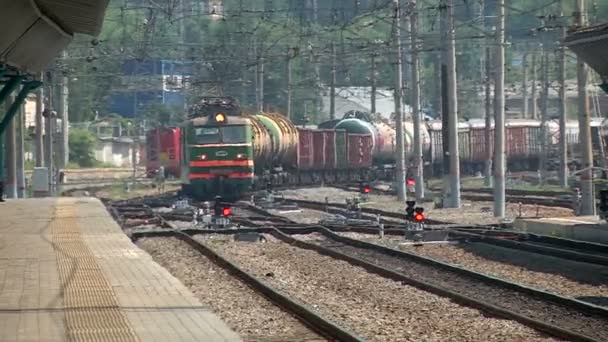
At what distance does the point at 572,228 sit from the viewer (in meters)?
23.9

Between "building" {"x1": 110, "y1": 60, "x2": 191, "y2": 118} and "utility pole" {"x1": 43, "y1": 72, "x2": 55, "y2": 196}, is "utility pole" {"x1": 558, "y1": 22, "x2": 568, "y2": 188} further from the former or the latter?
"building" {"x1": 110, "y1": 60, "x2": 191, "y2": 118}

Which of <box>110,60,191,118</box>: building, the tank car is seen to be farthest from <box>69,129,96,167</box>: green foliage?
the tank car

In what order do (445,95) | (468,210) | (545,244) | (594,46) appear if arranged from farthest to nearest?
(445,95)
(468,210)
(545,244)
(594,46)

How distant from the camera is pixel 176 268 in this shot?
66.4 feet

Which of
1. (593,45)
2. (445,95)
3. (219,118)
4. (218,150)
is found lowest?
(218,150)

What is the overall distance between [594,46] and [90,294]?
482 inches

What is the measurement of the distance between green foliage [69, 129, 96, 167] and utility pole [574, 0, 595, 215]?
55.8m

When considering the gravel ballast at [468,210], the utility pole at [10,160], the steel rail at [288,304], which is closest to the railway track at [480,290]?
the steel rail at [288,304]

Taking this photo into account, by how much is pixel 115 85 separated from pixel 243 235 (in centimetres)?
5620

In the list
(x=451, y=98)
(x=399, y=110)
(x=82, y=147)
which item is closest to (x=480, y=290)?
(x=451, y=98)

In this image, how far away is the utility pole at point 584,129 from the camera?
1130 inches

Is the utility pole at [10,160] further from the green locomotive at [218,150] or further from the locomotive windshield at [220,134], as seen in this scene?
the locomotive windshield at [220,134]

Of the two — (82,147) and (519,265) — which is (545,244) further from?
(82,147)

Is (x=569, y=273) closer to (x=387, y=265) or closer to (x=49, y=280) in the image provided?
(x=387, y=265)
